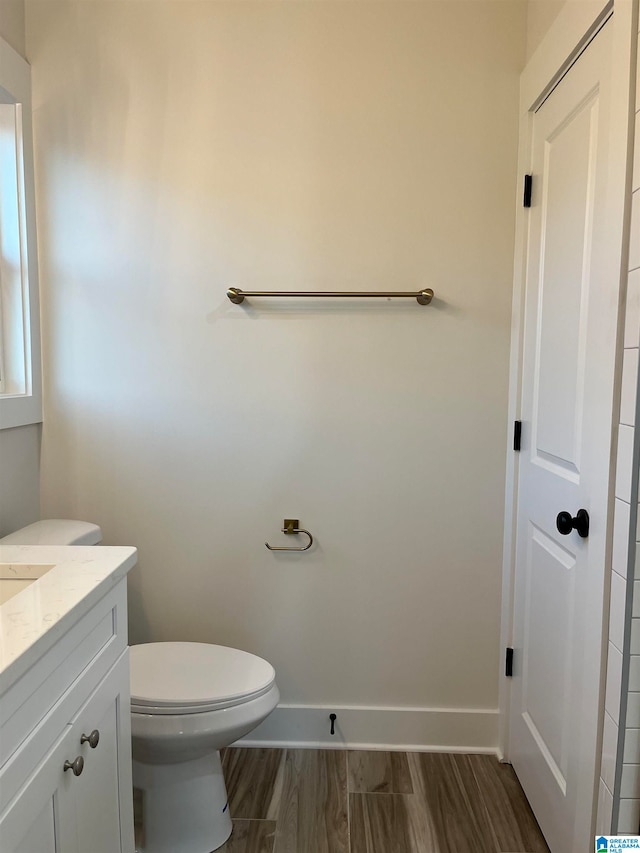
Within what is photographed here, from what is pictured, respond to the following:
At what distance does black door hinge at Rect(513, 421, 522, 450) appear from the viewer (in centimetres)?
183

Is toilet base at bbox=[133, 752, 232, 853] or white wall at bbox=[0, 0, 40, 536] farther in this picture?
white wall at bbox=[0, 0, 40, 536]

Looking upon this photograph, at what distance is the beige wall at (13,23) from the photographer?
169 cm

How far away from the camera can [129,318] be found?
74.2 inches

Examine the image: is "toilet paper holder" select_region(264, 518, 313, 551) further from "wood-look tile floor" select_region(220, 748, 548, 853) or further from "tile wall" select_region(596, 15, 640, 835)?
"tile wall" select_region(596, 15, 640, 835)

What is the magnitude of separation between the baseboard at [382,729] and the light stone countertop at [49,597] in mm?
1078

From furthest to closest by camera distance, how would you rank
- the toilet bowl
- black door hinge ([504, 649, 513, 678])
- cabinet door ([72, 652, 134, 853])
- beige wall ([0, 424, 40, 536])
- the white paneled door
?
black door hinge ([504, 649, 513, 678]) → beige wall ([0, 424, 40, 536]) → the toilet bowl → the white paneled door → cabinet door ([72, 652, 134, 853])

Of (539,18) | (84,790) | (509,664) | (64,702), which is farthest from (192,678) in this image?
(539,18)

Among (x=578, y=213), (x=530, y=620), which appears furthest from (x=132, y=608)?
(x=578, y=213)

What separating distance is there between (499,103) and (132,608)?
6.74ft

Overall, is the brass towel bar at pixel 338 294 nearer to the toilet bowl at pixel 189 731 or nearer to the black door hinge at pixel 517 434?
the black door hinge at pixel 517 434

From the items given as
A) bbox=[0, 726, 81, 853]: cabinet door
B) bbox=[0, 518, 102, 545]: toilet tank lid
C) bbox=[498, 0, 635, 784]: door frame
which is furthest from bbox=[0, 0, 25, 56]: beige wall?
bbox=[0, 726, 81, 853]: cabinet door

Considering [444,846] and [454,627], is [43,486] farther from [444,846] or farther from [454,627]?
[444,846]

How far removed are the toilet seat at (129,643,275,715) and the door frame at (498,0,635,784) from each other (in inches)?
33.3

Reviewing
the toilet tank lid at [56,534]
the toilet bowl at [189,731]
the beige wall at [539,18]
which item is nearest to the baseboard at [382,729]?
the toilet bowl at [189,731]
